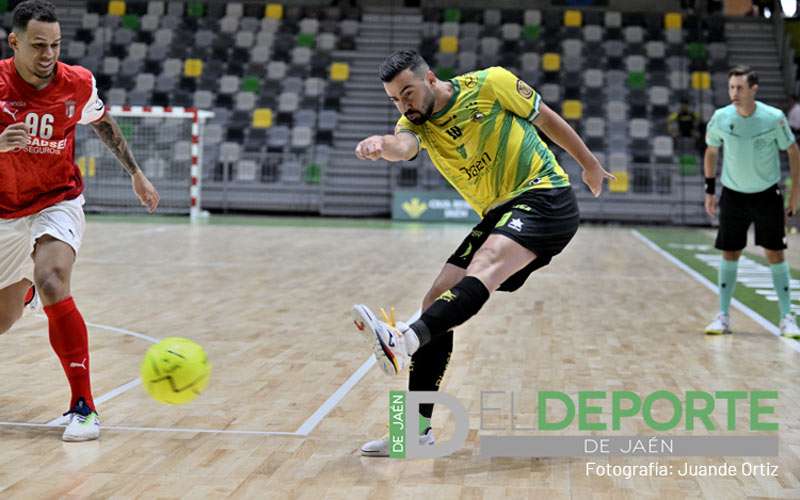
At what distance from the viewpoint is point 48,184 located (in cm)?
538

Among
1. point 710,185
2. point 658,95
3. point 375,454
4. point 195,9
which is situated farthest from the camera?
point 195,9

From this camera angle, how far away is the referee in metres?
8.55

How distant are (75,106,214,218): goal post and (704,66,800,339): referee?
15940 mm

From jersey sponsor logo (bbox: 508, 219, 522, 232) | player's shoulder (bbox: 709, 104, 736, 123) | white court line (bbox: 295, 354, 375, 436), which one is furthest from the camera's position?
player's shoulder (bbox: 709, 104, 736, 123)

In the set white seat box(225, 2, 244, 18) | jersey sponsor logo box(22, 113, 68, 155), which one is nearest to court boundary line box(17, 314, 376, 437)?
jersey sponsor logo box(22, 113, 68, 155)

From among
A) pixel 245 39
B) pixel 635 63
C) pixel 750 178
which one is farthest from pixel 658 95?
pixel 750 178

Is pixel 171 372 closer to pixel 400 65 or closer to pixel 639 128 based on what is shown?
pixel 400 65

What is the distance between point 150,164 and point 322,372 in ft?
58.2

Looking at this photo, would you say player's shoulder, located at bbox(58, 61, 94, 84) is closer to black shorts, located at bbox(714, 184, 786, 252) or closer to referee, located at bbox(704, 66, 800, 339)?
referee, located at bbox(704, 66, 800, 339)

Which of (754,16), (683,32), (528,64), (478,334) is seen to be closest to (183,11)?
(528,64)

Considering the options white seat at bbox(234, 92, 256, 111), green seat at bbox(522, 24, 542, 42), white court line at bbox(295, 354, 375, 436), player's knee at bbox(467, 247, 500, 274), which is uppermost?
green seat at bbox(522, 24, 542, 42)

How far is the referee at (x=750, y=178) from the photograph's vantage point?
28.0ft

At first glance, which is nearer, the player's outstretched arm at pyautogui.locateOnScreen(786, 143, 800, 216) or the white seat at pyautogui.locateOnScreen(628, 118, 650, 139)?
the player's outstretched arm at pyautogui.locateOnScreen(786, 143, 800, 216)

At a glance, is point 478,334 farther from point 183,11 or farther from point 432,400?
point 183,11
